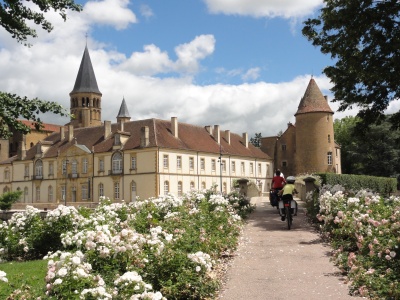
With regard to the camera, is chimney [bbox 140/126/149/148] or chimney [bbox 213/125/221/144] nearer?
chimney [bbox 140/126/149/148]

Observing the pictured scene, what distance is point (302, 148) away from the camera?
173ft

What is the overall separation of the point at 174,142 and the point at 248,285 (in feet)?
144

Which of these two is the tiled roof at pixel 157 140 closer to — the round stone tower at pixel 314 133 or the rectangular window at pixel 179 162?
the rectangular window at pixel 179 162

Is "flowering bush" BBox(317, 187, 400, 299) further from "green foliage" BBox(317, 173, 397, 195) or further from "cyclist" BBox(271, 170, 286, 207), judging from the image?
"green foliage" BBox(317, 173, 397, 195)

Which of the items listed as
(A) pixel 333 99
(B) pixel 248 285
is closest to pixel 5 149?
(A) pixel 333 99

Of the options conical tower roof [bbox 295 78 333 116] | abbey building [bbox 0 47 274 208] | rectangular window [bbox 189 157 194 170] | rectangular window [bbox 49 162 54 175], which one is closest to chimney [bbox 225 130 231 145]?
abbey building [bbox 0 47 274 208]

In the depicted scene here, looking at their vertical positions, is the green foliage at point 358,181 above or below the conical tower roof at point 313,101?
below

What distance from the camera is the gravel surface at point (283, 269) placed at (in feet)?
23.8

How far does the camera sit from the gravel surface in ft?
23.8

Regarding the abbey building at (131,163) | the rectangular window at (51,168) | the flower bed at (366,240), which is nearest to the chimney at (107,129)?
the abbey building at (131,163)

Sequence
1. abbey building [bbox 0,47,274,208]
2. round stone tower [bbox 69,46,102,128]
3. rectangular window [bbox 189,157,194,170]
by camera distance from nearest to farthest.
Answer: abbey building [bbox 0,47,274,208], rectangular window [bbox 189,157,194,170], round stone tower [bbox 69,46,102,128]

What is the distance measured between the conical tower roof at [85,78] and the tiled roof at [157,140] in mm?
23832

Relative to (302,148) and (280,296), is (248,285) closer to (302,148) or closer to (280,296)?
(280,296)

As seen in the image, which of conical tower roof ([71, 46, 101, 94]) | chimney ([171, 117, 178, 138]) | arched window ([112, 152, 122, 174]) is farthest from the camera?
conical tower roof ([71, 46, 101, 94])
